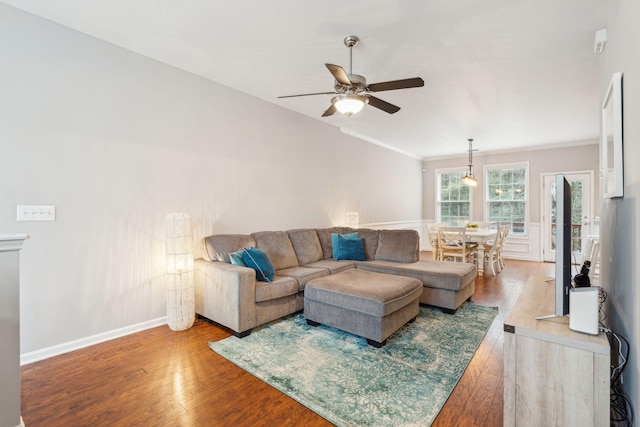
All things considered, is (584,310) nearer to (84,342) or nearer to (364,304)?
(364,304)

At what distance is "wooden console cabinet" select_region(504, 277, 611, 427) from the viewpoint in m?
1.27

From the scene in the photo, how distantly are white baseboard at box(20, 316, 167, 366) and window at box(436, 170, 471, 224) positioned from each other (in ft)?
24.1

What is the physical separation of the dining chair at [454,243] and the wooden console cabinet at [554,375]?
374 centimetres

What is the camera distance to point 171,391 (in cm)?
198

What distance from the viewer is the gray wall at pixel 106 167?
2354 mm

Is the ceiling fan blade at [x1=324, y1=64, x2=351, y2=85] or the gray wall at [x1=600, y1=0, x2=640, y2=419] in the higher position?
the ceiling fan blade at [x1=324, y1=64, x2=351, y2=85]

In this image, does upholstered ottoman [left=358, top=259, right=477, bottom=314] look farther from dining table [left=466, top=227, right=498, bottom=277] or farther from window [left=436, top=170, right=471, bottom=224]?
window [left=436, top=170, right=471, bottom=224]

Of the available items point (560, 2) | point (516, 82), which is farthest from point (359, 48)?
point (516, 82)

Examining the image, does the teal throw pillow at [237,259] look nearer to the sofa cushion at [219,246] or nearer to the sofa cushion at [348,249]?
the sofa cushion at [219,246]

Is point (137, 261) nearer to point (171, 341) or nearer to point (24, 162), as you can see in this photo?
→ point (171, 341)

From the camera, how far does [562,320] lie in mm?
1548

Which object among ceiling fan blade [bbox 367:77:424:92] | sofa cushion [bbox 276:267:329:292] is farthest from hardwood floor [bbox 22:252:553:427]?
ceiling fan blade [bbox 367:77:424:92]

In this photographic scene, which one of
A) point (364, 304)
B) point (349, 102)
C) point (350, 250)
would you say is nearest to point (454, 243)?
point (350, 250)

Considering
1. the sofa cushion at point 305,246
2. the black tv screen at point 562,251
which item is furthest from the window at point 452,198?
the black tv screen at point 562,251
